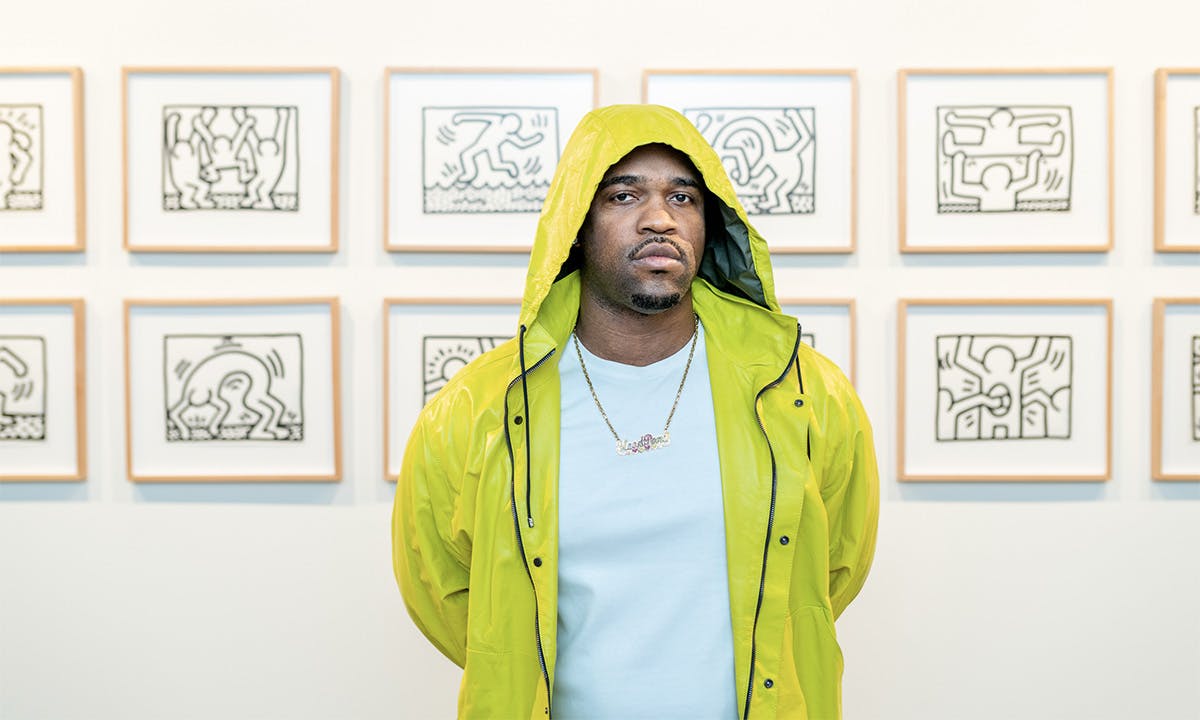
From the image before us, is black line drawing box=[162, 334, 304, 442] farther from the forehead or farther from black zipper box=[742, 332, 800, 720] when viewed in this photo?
black zipper box=[742, 332, 800, 720]

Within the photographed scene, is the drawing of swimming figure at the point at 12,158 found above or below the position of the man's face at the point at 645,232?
above

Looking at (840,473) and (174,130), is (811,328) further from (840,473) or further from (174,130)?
(174,130)

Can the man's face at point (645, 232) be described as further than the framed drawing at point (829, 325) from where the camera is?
No

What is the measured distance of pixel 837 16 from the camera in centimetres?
223

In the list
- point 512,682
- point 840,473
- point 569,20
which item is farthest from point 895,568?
point 569,20

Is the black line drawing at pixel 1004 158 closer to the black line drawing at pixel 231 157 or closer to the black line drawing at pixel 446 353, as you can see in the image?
the black line drawing at pixel 446 353

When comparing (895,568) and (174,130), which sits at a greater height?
(174,130)

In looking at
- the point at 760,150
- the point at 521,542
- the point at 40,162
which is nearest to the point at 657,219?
the point at 521,542

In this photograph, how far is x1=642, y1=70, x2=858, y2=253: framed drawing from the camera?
7.20 feet

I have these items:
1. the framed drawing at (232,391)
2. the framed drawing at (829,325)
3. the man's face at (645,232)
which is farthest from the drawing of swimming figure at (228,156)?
the framed drawing at (829,325)

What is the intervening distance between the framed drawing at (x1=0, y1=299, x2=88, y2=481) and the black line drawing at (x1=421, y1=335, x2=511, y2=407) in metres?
0.81

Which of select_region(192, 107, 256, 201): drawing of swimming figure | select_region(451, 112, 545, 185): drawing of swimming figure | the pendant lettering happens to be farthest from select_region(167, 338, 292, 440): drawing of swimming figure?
the pendant lettering

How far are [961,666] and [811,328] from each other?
2.88 ft

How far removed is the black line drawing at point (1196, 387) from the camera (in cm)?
224
